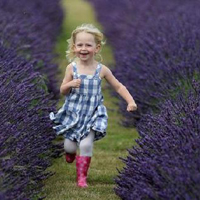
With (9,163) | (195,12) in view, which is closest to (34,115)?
(9,163)

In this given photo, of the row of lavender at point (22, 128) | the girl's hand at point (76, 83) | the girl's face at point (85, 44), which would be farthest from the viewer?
the girl's face at point (85, 44)

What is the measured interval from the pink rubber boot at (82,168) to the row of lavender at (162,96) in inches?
9.9

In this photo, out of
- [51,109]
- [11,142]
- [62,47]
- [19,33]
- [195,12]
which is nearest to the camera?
[11,142]

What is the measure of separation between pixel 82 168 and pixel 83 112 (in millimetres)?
382

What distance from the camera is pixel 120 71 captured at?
320 inches

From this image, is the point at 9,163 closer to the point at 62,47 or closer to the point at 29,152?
the point at 29,152

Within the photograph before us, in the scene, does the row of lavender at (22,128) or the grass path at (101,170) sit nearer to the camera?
the row of lavender at (22,128)

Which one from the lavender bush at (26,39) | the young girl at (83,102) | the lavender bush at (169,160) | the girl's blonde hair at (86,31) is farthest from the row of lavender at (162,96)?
the lavender bush at (26,39)

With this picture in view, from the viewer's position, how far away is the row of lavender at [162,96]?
359 centimetres

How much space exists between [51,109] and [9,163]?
1585 mm

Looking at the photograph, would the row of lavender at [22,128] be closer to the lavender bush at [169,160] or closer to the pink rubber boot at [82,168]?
the pink rubber boot at [82,168]

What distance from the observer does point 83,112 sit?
485 centimetres

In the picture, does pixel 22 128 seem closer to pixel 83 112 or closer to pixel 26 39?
pixel 83 112

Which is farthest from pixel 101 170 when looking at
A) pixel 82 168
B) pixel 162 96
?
pixel 162 96
